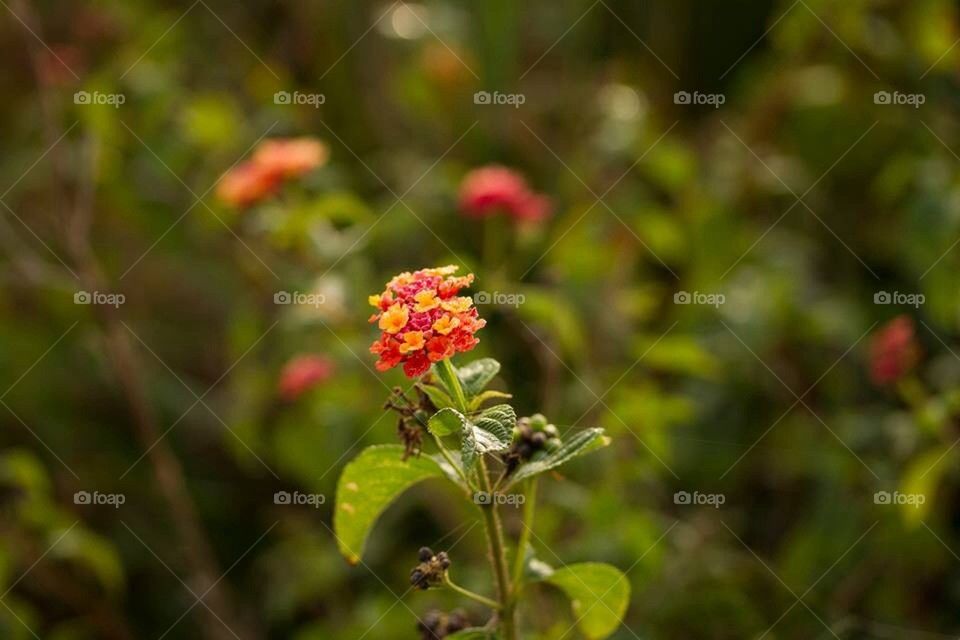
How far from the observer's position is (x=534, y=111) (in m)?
2.94

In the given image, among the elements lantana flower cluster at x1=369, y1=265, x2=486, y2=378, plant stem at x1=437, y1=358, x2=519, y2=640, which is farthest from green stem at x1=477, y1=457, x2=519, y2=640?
lantana flower cluster at x1=369, y1=265, x2=486, y2=378

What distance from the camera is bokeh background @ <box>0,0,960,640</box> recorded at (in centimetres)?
165

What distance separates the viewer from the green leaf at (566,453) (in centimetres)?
83

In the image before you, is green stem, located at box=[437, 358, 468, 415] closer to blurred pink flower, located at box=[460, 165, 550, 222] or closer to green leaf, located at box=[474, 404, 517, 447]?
green leaf, located at box=[474, 404, 517, 447]

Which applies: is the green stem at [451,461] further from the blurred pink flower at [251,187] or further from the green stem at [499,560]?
the blurred pink flower at [251,187]

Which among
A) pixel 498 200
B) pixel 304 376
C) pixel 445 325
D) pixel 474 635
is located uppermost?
pixel 498 200

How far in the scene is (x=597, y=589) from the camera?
92 centimetres

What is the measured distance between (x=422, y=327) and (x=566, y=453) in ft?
0.53

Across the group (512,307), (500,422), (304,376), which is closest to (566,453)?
(500,422)

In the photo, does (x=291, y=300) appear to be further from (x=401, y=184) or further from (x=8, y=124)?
(x=8, y=124)

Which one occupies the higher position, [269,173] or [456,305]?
[269,173]

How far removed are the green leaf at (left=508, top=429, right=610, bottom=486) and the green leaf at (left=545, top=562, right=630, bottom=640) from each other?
0.11 metres

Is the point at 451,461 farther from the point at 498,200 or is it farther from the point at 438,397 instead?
the point at 498,200

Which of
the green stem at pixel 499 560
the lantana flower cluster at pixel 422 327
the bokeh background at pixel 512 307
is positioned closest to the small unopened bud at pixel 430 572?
Result: the green stem at pixel 499 560
